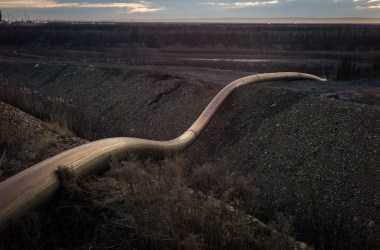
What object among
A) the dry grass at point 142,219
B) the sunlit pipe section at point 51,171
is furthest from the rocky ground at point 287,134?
the sunlit pipe section at point 51,171

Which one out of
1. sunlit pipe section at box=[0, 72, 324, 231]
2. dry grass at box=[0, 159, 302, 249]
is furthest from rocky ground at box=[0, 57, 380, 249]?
sunlit pipe section at box=[0, 72, 324, 231]

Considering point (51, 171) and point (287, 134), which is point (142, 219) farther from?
point (287, 134)

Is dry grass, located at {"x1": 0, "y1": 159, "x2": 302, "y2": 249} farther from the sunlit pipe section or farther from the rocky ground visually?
the rocky ground

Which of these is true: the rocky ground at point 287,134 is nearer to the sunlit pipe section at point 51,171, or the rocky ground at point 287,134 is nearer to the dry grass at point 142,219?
the dry grass at point 142,219

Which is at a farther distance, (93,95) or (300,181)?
(93,95)

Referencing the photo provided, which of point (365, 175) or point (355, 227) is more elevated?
point (365, 175)

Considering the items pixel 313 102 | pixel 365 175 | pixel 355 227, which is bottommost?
pixel 355 227

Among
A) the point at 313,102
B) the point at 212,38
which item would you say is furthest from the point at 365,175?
the point at 212,38

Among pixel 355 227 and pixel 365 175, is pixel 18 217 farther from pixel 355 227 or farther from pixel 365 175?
pixel 365 175
